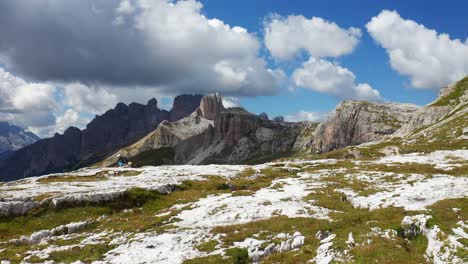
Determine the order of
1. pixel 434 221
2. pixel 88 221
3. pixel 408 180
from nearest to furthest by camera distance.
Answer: pixel 434 221, pixel 88 221, pixel 408 180

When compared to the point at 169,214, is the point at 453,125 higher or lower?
higher

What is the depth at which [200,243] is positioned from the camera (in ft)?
93.7

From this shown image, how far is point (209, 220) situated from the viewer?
3631 centimetres

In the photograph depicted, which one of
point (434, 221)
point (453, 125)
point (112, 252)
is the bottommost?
point (112, 252)

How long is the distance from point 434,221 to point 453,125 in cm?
13176

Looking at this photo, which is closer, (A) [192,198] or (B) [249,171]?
(A) [192,198]

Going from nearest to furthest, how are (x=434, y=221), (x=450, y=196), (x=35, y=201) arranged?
1. (x=434, y=221)
2. (x=450, y=196)
3. (x=35, y=201)

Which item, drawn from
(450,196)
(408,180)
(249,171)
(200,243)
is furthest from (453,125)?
(200,243)

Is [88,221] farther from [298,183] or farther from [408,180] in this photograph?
[408,180]

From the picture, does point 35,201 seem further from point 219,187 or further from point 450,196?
point 450,196

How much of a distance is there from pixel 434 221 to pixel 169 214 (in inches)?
1007

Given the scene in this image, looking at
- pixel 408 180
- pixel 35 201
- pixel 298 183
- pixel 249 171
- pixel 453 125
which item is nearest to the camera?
pixel 35 201

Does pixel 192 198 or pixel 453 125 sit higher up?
pixel 453 125

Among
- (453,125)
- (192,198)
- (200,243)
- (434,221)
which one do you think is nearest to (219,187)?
(192,198)
